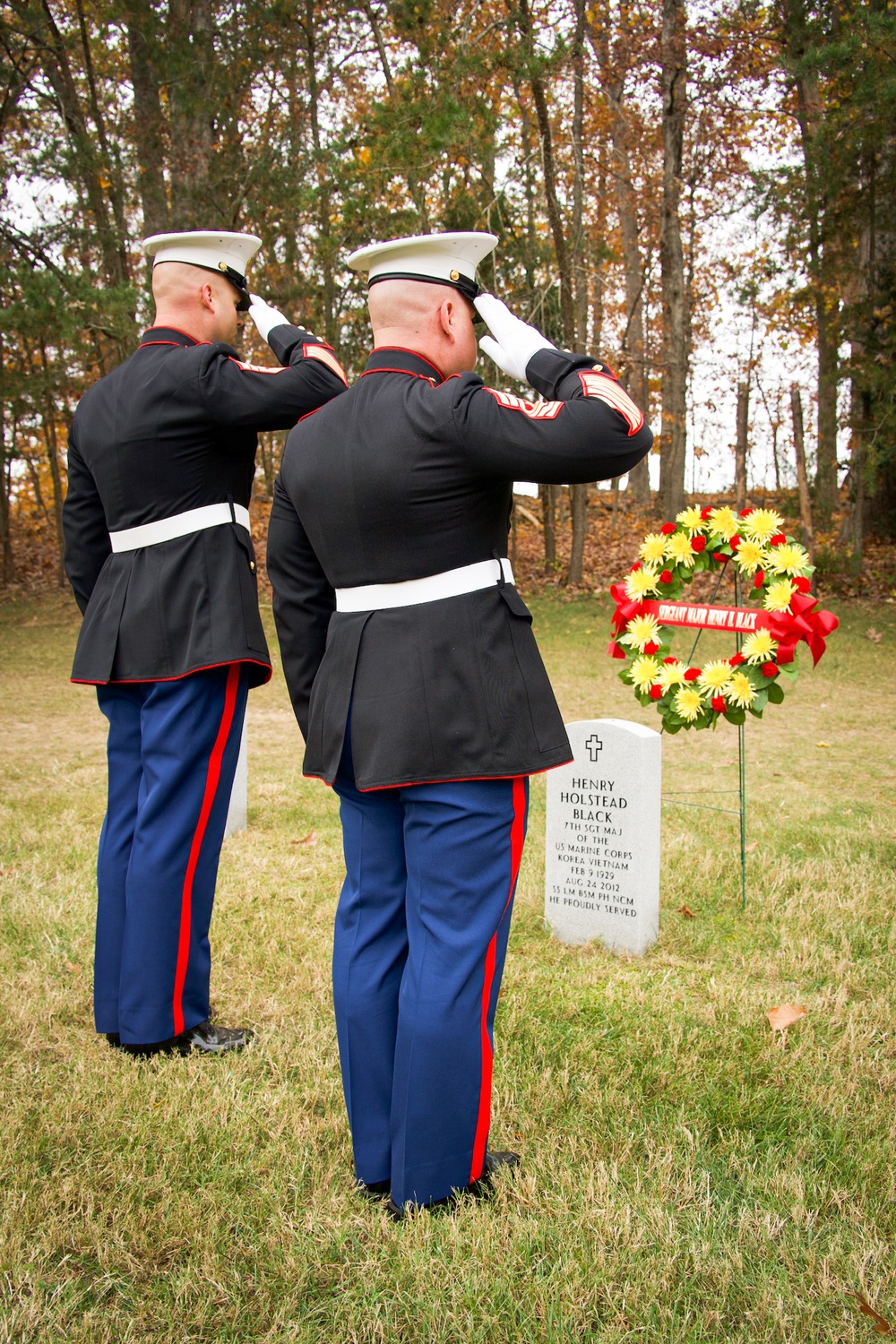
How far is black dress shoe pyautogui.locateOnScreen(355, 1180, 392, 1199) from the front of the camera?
7.93 feet

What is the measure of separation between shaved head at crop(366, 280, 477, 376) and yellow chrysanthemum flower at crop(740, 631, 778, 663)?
225 cm

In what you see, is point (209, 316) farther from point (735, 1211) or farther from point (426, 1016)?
point (735, 1211)

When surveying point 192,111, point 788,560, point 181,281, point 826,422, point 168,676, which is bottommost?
point 168,676

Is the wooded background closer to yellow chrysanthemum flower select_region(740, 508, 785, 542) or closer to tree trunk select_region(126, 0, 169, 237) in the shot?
tree trunk select_region(126, 0, 169, 237)

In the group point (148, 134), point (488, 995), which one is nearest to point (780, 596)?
point (488, 995)

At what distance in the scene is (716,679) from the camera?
4258mm

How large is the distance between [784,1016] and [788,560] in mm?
1789

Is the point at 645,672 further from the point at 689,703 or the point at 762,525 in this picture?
the point at 762,525

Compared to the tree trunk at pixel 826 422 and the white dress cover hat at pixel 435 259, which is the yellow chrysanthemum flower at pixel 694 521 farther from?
the tree trunk at pixel 826 422

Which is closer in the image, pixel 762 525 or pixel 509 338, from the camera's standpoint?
pixel 509 338

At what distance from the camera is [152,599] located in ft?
10.2

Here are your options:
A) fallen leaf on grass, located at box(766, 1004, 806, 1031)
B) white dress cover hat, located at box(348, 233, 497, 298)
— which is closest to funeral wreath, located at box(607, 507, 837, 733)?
fallen leaf on grass, located at box(766, 1004, 806, 1031)

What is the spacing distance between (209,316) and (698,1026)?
2638 millimetres

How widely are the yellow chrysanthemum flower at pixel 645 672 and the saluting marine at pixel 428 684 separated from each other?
7.34 feet
